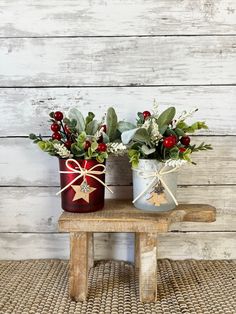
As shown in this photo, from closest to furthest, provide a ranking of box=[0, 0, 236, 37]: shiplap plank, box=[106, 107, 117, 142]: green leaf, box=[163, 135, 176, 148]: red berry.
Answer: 1. box=[163, 135, 176, 148]: red berry
2. box=[106, 107, 117, 142]: green leaf
3. box=[0, 0, 236, 37]: shiplap plank

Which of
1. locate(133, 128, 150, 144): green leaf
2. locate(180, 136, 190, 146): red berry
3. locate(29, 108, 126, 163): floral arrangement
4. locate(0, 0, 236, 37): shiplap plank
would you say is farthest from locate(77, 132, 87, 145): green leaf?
locate(0, 0, 236, 37): shiplap plank

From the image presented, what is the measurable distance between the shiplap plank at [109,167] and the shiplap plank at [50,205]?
0.02 metres

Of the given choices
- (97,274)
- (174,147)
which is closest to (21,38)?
(174,147)

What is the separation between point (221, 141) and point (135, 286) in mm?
438

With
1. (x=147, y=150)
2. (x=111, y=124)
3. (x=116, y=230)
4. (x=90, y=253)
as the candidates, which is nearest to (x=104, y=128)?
(x=111, y=124)

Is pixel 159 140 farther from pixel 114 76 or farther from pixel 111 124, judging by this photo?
pixel 114 76

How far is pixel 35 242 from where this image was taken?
3.75 ft

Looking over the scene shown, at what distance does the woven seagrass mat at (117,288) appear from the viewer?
0.87 meters

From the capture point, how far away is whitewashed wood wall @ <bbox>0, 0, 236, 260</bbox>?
3.53 ft

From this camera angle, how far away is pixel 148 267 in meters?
0.89

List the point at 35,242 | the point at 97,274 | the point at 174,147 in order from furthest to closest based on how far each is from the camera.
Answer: the point at 35,242
the point at 97,274
the point at 174,147

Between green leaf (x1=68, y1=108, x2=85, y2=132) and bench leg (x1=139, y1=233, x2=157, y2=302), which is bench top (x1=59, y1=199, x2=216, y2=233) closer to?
bench leg (x1=139, y1=233, x2=157, y2=302)

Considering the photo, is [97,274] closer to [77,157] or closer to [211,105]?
[77,157]

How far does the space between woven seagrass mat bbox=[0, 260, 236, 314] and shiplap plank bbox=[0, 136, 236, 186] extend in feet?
0.72
